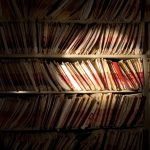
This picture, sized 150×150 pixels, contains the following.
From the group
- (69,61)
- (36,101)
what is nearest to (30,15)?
(69,61)

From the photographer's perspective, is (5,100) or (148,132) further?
(148,132)

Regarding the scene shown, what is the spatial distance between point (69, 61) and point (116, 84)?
431mm

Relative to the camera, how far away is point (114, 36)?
106 inches

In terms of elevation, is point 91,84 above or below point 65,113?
above

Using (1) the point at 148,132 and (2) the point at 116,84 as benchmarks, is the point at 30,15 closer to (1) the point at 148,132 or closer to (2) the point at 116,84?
(2) the point at 116,84

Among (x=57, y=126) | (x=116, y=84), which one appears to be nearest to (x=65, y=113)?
(x=57, y=126)

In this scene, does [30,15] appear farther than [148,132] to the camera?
No

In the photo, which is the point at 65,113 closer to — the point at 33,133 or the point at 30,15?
the point at 33,133

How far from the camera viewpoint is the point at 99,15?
2678 mm

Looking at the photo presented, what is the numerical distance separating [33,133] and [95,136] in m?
0.50

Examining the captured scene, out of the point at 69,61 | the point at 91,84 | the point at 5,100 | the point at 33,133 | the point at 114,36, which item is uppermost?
the point at 114,36

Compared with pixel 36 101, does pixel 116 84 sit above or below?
above

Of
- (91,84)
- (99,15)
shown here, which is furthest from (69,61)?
(99,15)

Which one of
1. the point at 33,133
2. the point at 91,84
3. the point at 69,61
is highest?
the point at 69,61
